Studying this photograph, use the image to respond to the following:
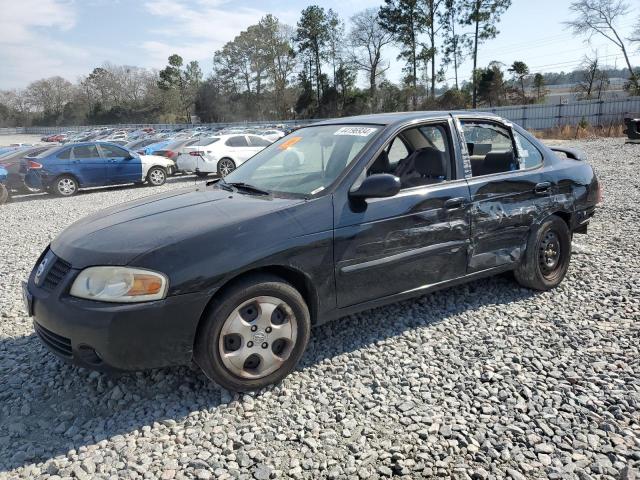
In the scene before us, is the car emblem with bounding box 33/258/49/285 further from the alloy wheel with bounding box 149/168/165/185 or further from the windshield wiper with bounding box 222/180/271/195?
the alloy wheel with bounding box 149/168/165/185

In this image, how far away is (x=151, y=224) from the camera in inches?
125

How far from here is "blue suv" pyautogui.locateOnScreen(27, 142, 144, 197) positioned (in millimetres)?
13812

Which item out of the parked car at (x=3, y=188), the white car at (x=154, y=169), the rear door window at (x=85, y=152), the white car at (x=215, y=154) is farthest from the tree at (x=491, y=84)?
the parked car at (x=3, y=188)

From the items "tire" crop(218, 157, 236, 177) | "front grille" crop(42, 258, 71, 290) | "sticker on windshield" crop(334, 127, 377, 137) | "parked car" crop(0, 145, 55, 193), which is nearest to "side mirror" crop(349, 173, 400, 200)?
"sticker on windshield" crop(334, 127, 377, 137)

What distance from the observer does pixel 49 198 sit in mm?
13961

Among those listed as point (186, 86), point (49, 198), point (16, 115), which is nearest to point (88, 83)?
point (16, 115)

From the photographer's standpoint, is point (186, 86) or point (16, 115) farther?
point (16, 115)

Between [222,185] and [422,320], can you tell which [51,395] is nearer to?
[222,185]

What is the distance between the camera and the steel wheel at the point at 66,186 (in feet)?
45.9

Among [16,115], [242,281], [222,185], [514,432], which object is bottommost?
[514,432]

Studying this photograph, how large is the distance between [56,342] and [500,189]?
3.44m

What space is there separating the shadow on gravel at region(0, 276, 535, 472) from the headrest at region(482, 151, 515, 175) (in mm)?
1231

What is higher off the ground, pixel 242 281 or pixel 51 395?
pixel 242 281

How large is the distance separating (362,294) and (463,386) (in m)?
0.88
